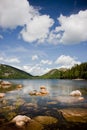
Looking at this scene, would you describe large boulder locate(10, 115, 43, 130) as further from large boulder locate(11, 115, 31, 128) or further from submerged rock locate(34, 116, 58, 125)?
submerged rock locate(34, 116, 58, 125)

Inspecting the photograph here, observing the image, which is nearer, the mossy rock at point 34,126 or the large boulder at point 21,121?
the mossy rock at point 34,126

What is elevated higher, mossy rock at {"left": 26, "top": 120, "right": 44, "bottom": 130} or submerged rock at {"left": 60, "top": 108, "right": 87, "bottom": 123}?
submerged rock at {"left": 60, "top": 108, "right": 87, "bottom": 123}

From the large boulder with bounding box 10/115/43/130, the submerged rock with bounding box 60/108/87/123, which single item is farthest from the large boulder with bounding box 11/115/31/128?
the submerged rock with bounding box 60/108/87/123

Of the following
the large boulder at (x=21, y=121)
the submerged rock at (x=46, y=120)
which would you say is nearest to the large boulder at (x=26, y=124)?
the large boulder at (x=21, y=121)

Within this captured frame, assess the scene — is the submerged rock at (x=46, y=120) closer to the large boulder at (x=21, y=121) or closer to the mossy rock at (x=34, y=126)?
the mossy rock at (x=34, y=126)

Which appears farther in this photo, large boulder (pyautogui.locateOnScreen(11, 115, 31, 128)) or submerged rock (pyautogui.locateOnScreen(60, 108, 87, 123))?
submerged rock (pyautogui.locateOnScreen(60, 108, 87, 123))

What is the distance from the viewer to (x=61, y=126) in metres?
16.9

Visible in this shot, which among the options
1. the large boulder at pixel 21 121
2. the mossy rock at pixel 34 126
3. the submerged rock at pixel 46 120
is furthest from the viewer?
the submerged rock at pixel 46 120

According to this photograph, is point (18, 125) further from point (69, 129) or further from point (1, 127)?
point (69, 129)

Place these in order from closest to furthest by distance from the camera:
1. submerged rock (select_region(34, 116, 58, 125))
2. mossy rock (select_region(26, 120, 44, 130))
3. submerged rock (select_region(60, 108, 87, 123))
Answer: mossy rock (select_region(26, 120, 44, 130)) < submerged rock (select_region(34, 116, 58, 125)) < submerged rock (select_region(60, 108, 87, 123))

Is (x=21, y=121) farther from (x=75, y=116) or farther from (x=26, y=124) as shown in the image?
(x=75, y=116)

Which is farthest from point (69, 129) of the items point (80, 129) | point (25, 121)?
point (25, 121)

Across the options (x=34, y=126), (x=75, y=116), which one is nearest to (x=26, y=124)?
(x=34, y=126)

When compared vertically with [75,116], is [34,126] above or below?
below
